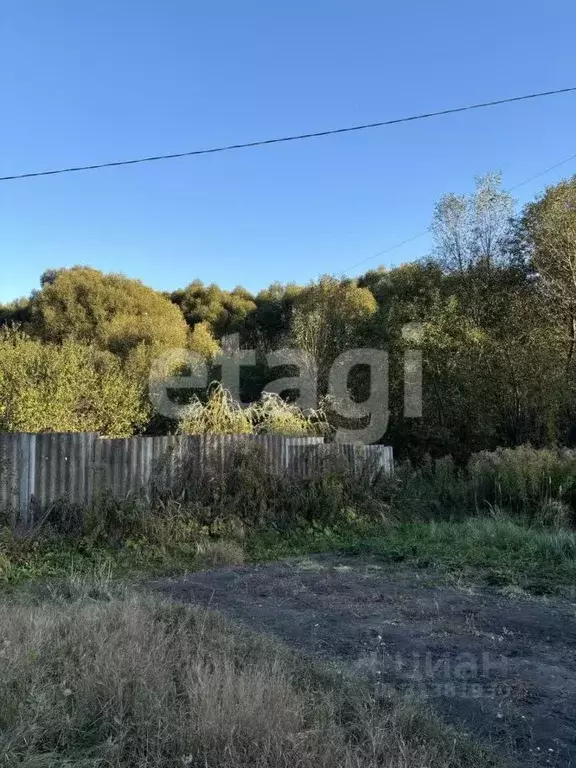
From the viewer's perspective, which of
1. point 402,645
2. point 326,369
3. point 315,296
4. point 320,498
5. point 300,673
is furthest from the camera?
point 315,296

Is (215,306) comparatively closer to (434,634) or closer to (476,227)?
(476,227)

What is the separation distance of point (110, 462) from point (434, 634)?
15.9 feet

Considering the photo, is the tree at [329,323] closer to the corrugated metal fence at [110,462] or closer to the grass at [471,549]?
the corrugated metal fence at [110,462]

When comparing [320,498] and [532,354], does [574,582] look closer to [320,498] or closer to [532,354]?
[320,498]

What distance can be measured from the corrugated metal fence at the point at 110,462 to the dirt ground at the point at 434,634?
7.18 feet

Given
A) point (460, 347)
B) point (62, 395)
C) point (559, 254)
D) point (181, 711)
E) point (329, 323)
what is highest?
point (559, 254)

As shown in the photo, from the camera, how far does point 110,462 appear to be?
299 inches

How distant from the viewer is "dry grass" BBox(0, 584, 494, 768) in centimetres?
218

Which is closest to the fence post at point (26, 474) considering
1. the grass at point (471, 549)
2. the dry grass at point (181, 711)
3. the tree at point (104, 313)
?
the grass at point (471, 549)

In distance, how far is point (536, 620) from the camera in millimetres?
4398

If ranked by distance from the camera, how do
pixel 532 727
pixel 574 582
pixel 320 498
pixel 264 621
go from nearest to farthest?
pixel 532 727
pixel 264 621
pixel 574 582
pixel 320 498

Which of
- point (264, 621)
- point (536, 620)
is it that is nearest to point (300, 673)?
point (264, 621)

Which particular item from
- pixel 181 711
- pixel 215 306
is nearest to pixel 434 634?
pixel 181 711

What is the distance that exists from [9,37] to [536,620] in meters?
8.82
